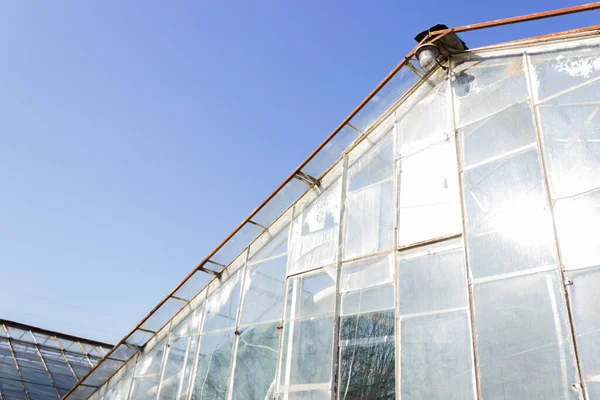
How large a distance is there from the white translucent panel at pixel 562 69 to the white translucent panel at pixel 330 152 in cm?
329

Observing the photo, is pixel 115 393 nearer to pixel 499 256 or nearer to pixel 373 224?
pixel 373 224

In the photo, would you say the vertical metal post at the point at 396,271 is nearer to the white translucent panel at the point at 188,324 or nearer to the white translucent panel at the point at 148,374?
the white translucent panel at the point at 188,324

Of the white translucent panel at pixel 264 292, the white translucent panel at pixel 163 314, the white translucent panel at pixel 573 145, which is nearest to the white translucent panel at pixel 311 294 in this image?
the white translucent panel at pixel 264 292

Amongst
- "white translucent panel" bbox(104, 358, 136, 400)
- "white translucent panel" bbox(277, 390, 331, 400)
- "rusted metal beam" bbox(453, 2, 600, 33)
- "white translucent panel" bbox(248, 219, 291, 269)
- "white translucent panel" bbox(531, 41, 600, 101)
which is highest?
"rusted metal beam" bbox(453, 2, 600, 33)

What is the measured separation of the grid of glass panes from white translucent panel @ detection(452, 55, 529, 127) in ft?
50.0

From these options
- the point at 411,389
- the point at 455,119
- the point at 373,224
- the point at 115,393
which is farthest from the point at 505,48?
the point at 115,393

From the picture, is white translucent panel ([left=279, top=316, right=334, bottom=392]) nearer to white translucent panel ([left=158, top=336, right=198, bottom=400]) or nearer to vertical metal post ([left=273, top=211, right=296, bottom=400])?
vertical metal post ([left=273, top=211, right=296, bottom=400])

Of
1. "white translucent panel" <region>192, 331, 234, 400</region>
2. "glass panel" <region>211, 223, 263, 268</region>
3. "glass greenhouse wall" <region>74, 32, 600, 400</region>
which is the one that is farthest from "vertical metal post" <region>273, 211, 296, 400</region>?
"white translucent panel" <region>192, 331, 234, 400</region>

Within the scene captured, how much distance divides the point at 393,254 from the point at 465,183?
1.46 metres

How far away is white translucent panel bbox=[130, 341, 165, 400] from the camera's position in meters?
9.29

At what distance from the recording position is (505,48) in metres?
6.95

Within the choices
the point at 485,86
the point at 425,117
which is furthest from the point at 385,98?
the point at 485,86

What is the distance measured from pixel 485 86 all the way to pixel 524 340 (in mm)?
3985

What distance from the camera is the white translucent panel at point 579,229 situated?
4766 mm
